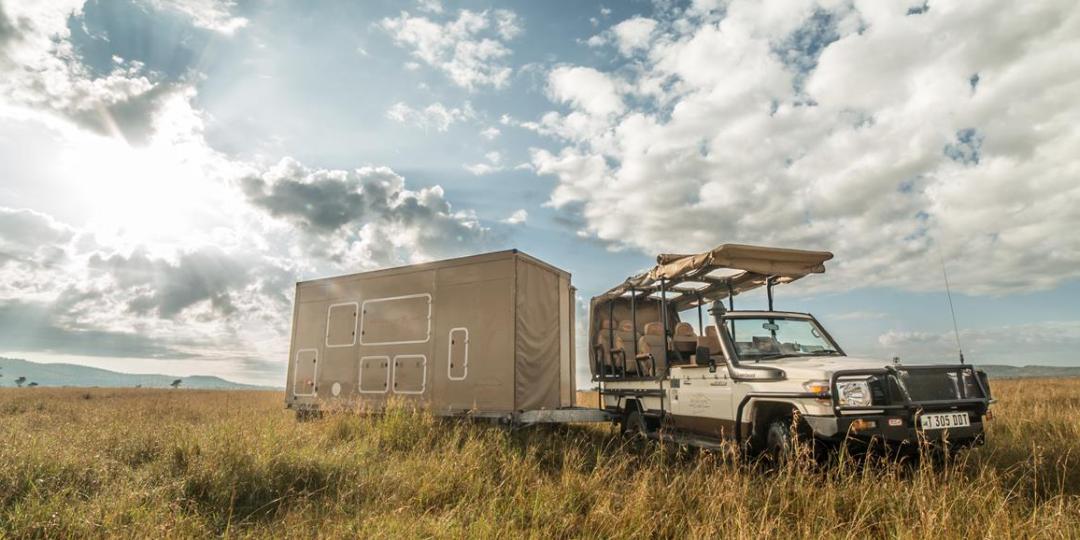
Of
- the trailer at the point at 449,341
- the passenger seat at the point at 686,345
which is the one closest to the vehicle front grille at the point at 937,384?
the passenger seat at the point at 686,345

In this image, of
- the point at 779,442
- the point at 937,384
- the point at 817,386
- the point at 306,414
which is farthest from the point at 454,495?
the point at 306,414

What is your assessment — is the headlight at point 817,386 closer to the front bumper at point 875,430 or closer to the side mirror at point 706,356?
the front bumper at point 875,430

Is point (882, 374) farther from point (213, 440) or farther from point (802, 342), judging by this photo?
point (213, 440)

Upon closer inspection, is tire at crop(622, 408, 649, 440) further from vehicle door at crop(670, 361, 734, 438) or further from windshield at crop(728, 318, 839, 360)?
windshield at crop(728, 318, 839, 360)

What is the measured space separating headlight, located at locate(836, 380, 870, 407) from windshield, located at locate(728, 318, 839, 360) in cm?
155

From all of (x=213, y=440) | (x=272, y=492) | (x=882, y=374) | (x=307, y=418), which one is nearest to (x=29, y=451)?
(x=213, y=440)

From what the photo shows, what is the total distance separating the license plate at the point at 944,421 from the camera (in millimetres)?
5730

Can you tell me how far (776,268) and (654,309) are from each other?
10.8 ft

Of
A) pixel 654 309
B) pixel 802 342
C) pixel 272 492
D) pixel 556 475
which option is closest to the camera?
pixel 272 492

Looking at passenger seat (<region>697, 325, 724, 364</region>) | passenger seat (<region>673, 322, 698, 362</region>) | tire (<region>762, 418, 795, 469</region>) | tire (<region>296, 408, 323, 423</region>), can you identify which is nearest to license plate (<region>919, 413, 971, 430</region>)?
tire (<region>762, 418, 795, 469</region>)

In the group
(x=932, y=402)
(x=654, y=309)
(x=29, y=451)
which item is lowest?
(x=29, y=451)

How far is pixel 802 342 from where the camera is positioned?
7824 millimetres

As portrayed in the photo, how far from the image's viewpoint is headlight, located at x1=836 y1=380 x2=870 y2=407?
5.72 metres

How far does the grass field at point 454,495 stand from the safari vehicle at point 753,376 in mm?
456
